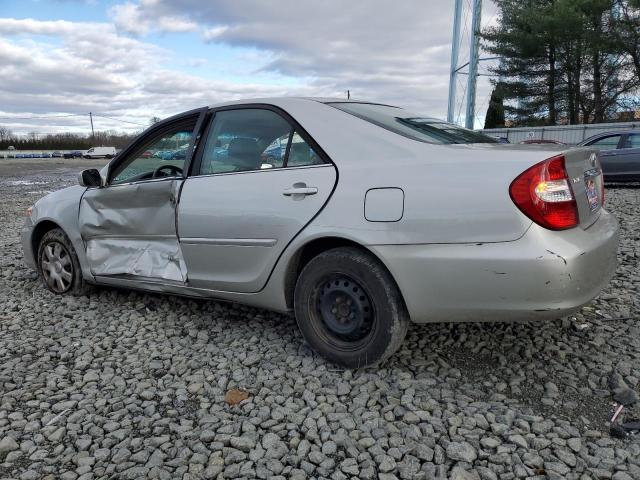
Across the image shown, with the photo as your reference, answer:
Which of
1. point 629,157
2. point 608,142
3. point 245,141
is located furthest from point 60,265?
point 608,142

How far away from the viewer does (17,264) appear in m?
5.86

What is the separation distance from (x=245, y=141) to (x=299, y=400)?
168cm

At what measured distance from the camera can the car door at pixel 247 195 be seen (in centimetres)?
306

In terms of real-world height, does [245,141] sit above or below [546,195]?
above

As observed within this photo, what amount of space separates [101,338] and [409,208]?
2419 mm

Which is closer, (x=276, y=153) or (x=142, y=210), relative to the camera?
(x=276, y=153)

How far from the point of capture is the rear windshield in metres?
3.00

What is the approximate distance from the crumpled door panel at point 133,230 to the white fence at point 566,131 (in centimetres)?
2155

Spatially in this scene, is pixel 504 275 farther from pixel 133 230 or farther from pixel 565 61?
pixel 565 61

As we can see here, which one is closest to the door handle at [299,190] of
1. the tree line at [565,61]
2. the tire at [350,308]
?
the tire at [350,308]

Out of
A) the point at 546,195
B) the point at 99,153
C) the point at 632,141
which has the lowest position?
the point at 546,195

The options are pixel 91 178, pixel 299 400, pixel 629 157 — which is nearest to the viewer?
pixel 299 400

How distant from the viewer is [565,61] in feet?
94.1

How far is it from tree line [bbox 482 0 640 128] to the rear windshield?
86.6 feet
